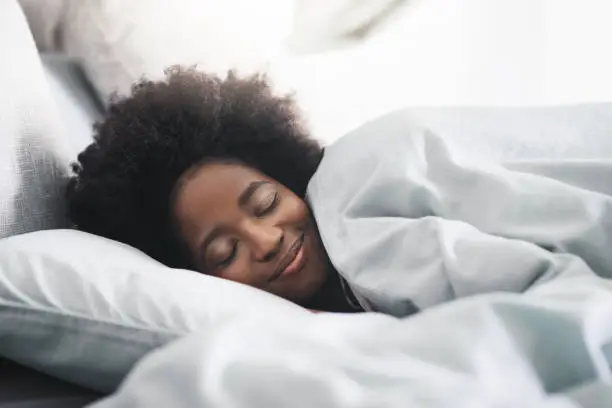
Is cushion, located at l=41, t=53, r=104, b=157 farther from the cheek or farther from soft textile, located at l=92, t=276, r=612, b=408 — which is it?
soft textile, located at l=92, t=276, r=612, b=408

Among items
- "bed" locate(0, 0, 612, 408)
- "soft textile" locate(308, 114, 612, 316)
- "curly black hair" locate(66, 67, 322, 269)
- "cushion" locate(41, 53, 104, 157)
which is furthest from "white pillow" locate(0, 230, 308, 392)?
"cushion" locate(41, 53, 104, 157)

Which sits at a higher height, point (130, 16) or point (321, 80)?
point (130, 16)

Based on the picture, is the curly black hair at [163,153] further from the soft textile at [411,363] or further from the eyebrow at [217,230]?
the soft textile at [411,363]

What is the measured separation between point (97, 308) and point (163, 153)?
1.15 feet

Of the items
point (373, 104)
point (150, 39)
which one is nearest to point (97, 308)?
point (150, 39)

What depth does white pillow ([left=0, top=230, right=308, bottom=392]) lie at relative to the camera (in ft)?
1.79

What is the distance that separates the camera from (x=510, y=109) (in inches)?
31.6

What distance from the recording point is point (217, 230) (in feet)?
2.60

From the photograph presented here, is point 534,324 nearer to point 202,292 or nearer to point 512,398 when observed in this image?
point 512,398

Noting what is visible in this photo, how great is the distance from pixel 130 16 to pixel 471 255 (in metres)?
0.66

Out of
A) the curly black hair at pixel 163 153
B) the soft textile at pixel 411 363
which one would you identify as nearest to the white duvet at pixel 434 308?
the soft textile at pixel 411 363

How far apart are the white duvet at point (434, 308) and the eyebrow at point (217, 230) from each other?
3.0 inches

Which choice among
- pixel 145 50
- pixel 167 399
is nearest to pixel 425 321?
pixel 167 399

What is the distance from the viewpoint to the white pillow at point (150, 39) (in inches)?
40.8
